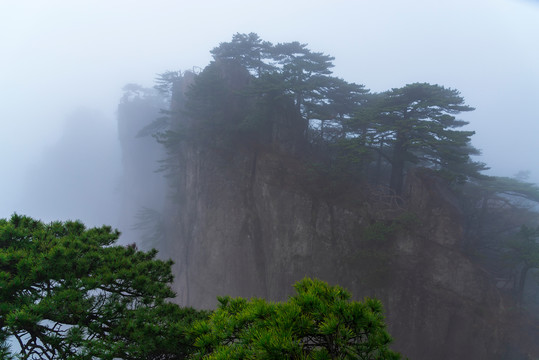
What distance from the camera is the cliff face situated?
11125 millimetres

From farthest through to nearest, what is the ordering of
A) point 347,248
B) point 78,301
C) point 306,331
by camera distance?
point 347,248 → point 78,301 → point 306,331

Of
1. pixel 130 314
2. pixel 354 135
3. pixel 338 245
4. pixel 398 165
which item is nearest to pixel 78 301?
pixel 130 314

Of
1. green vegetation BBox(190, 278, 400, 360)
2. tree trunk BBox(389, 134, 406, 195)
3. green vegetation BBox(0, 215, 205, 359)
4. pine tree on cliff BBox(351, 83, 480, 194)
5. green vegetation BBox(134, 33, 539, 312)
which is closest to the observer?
green vegetation BBox(190, 278, 400, 360)

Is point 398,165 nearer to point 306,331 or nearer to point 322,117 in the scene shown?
point 322,117

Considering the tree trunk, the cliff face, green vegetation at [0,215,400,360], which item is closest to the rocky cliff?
the cliff face

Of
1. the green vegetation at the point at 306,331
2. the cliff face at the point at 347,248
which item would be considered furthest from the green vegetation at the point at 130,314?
the cliff face at the point at 347,248

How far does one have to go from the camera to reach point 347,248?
43.8 feet

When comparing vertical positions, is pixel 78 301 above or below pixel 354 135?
below

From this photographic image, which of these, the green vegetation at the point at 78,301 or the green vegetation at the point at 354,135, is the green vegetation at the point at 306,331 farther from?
the green vegetation at the point at 354,135

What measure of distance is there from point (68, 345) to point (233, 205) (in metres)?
14.1

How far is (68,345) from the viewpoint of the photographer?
140 inches

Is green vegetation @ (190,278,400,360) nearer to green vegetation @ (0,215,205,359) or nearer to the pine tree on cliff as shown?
green vegetation @ (0,215,205,359)

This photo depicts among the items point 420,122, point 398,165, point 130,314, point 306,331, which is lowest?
point 130,314

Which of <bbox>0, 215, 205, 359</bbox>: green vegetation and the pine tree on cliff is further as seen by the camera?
the pine tree on cliff
